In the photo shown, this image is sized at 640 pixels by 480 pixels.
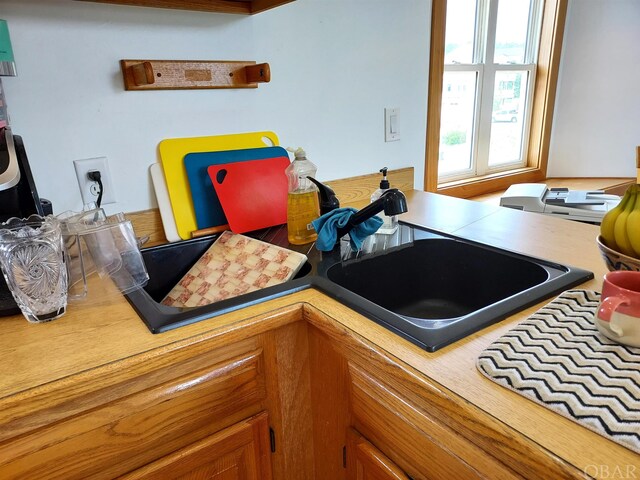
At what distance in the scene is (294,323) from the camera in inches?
31.7

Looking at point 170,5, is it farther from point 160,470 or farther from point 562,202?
point 562,202

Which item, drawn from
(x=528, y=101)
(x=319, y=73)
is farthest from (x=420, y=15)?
(x=528, y=101)

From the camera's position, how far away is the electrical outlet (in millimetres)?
1057

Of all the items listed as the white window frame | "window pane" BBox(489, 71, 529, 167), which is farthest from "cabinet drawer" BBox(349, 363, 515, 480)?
"window pane" BBox(489, 71, 529, 167)

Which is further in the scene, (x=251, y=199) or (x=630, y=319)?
(x=251, y=199)

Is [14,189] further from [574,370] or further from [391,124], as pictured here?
[391,124]

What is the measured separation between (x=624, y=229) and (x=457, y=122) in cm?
162

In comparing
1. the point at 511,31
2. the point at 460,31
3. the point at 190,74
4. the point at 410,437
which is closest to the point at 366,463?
the point at 410,437

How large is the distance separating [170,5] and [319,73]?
47 centimetres

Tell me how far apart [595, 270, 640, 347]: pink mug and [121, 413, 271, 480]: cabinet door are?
1.89ft

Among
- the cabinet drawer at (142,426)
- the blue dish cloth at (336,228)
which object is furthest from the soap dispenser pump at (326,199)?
the cabinet drawer at (142,426)

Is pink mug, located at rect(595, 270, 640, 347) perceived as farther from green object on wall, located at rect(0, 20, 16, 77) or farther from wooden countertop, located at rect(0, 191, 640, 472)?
green object on wall, located at rect(0, 20, 16, 77)

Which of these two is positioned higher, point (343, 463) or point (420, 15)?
point (420, 15)

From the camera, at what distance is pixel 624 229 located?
2.26 ft
